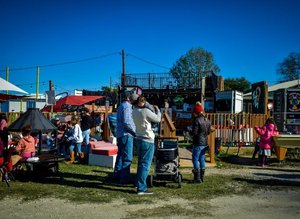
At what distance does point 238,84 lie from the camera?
66.5m

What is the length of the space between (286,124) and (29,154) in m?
12.7

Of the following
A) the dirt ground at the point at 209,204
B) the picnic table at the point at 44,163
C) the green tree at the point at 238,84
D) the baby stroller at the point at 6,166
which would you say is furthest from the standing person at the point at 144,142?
the green tree at the point at 238,84

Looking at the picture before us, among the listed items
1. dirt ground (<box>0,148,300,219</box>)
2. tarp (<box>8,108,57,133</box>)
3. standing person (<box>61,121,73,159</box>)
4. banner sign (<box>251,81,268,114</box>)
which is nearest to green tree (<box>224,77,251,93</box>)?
banner sign (<box>251,81,268,114</box>)

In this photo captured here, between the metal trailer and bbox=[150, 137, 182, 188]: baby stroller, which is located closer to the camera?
bbox=[150, 137, 182, 188]: baby stroller

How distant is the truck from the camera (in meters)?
22.4

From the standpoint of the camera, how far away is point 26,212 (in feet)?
17.8

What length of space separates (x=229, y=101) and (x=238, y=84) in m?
45.6

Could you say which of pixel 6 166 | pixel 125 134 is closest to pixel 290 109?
pixel 125 134

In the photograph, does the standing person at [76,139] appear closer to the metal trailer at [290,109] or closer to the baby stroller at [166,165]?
the baby stroller at [166,165]

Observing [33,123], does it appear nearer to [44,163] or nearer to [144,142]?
[44,163]

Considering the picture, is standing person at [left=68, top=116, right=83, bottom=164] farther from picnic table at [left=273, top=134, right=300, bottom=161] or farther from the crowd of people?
picnic table at [left=273, top=134, right=300, bottom=161]

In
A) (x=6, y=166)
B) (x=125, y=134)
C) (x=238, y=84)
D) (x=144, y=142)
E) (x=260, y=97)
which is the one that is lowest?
(x=6, y=166)

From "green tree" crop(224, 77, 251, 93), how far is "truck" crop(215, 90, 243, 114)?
134 feet

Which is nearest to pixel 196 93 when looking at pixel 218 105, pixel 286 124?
pixel 218 105
